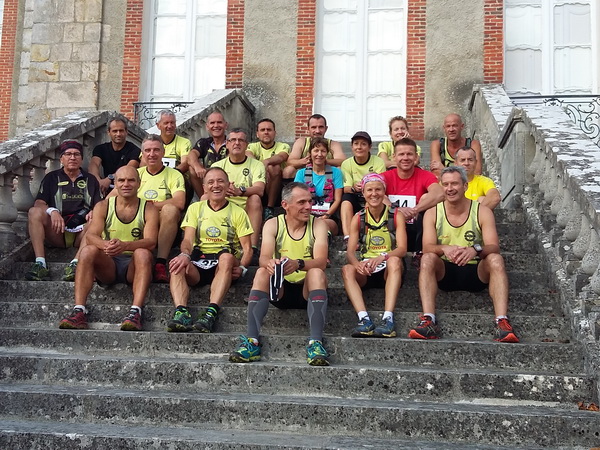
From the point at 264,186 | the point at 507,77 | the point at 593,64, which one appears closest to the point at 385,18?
the point at 507,77

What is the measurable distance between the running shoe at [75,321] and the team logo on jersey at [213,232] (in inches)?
47.1

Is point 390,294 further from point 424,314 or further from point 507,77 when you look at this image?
point 507,77

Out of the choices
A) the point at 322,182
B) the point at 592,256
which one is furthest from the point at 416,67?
the point at 592,256

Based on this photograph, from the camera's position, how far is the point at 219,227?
6.27 meters

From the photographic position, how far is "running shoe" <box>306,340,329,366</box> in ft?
16.1

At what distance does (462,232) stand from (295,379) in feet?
6.28

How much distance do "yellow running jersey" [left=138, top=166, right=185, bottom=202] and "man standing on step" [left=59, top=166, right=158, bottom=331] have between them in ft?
2.16

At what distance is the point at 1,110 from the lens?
15.0m

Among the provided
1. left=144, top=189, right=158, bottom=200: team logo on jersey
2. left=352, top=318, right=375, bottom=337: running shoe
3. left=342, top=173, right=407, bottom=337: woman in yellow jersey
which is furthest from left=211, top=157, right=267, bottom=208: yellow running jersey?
left=352, top=318, right=375, bottom=337: running shoe

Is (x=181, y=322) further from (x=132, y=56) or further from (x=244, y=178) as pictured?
(x=132, y=56)

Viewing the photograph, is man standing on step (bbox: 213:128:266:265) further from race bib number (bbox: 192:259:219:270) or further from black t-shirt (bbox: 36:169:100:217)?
black t-shirt (bbox: 36:169:100:217)

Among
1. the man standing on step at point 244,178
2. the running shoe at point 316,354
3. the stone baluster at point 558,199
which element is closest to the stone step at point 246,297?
the stone baluster at point 558,199

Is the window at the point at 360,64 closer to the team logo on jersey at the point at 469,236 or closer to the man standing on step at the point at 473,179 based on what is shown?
the man standing on step at the point at 473,179

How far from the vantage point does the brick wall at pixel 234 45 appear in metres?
12.9
